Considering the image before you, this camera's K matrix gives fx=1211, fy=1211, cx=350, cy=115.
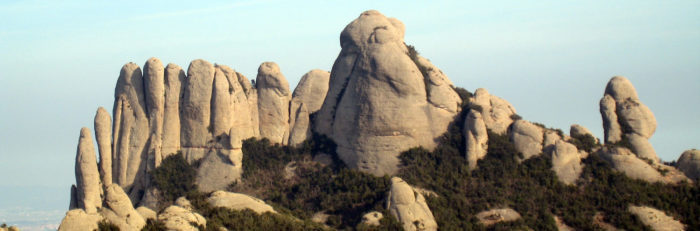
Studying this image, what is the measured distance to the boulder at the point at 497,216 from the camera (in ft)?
211

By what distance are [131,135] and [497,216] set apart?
23.1 meters

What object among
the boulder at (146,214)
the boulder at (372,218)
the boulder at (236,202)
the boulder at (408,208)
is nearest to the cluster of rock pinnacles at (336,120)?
the boulder at (408,208)

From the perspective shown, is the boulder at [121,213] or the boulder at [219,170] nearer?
the boulder at [121,213]

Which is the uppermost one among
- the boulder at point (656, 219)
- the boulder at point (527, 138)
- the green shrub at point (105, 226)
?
the boulder at point (527, 138)

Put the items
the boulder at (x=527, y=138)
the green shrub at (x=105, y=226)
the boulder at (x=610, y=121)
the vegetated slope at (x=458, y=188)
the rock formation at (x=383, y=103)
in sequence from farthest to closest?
the boulder at (x=610, y=121) → the rock formation at (x=383, y=103) → the boulder at (x=527, y=138) → the vegetated slope at (x=458, y=188) → the green shrub at (x=105, y=226)

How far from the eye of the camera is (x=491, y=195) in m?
66.6

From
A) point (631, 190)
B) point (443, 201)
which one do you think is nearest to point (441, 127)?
point (443, 201)

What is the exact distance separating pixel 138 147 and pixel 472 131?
20.1m

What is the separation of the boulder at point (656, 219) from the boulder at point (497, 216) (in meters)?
6.24

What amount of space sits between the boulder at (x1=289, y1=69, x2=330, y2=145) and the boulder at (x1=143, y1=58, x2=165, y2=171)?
311 inches

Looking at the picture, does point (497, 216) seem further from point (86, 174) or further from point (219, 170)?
point (86, 174)

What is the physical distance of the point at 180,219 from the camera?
52188 millimetres

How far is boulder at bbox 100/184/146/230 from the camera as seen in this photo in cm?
5162

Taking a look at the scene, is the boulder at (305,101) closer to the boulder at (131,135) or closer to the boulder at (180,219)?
the boulder at (131,135)
